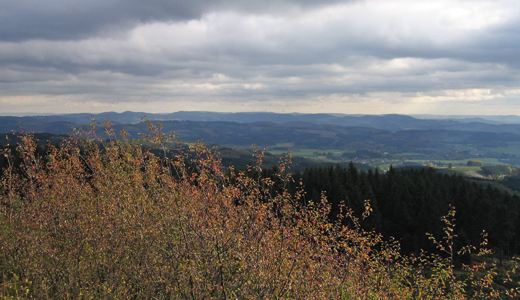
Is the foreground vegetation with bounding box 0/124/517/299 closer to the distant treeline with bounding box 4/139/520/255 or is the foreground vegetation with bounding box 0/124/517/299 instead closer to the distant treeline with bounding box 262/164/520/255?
the distant treeline with bounding box 262/164/520/255

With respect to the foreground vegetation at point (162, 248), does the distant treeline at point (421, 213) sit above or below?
below

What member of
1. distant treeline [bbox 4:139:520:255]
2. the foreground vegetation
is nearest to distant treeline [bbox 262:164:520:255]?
distant treeline [bbox 4:139:520:255]

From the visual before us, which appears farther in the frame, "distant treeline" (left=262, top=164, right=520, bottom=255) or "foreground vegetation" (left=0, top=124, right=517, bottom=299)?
"distant treeline" (left=262, top=164, right=520, bottom=255)

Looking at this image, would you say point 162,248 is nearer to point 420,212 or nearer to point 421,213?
point 421,213

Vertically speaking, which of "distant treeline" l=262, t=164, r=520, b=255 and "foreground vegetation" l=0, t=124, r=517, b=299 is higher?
"foreground vegetation" l=0, t=124, r=517, b=299

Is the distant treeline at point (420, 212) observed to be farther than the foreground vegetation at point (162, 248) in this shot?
Yes

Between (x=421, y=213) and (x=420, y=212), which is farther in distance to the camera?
(x=420, y=212)

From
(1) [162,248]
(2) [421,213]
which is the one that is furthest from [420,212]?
(1) [162,248]

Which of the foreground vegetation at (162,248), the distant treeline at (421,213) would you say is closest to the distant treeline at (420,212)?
the distant treeline at (421,213)

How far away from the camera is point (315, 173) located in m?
64.6

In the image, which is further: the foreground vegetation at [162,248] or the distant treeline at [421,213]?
the distant treeline at [421,213]

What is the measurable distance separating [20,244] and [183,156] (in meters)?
5.89

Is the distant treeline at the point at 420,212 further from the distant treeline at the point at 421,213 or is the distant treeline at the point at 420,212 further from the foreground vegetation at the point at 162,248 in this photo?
the foreground vegetation at the point at 162,248

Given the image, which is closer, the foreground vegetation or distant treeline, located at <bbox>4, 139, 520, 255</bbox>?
the foreground vegetation
